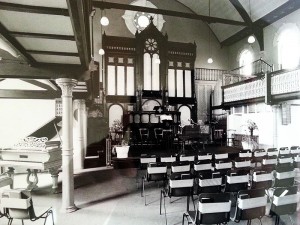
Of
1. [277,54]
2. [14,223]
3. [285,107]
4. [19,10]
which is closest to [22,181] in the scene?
[14,223]

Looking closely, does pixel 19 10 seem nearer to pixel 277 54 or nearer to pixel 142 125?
pixel 142 125

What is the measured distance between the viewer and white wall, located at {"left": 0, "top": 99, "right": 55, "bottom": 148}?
30.0ft

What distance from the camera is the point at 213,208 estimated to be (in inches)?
134

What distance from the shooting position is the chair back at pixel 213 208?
11.1 ft

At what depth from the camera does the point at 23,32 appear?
3330mm

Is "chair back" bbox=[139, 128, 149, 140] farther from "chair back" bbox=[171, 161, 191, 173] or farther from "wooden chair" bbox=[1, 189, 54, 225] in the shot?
"wooden chair" bbox=[1, 189, 54, 225]

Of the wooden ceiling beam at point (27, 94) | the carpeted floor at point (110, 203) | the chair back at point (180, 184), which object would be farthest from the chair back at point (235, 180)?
the wooden ceiling beam at point (27, 94)

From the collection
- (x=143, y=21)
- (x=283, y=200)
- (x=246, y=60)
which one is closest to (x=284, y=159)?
(x=283, y=200)

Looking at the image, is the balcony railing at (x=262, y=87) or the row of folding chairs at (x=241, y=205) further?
the balcony railing at (x=262, y=87)

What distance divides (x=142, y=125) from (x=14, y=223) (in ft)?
31.0

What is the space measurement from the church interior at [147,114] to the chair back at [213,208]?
0.05 ft

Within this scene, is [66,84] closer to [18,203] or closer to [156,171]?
[18,203]

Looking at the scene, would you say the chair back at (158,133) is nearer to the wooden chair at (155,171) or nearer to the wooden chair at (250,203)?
the wooden chair at (155,171)

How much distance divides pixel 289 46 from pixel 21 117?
12777 millimetres
